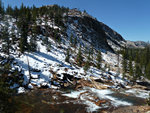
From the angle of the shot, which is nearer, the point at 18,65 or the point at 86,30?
the point at 18,65

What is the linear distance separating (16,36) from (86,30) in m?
72.7

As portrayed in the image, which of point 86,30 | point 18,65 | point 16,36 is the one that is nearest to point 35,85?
point 18,65

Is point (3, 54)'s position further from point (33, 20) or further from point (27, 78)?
point (33, 20)

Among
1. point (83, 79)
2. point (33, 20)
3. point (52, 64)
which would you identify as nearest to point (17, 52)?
point (52, 64)

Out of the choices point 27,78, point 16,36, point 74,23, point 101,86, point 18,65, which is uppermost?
point 74,23

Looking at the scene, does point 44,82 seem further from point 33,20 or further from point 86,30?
point 86,30

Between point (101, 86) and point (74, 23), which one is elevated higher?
point (74, 23)

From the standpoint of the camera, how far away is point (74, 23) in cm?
10881

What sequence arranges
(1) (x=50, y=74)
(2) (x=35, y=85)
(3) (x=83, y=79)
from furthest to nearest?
(3) (x=83, y=79), (1) (x=50, y=74), (2) (x=35, y=85)

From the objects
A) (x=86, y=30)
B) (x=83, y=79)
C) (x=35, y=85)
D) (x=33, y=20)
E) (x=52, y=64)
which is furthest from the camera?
(x=86, y=30)

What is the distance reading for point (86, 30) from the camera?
357 feet

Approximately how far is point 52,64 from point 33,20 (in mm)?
48924

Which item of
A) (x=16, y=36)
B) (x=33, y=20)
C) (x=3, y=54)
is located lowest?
(x=3, y=54)

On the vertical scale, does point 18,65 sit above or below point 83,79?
above
